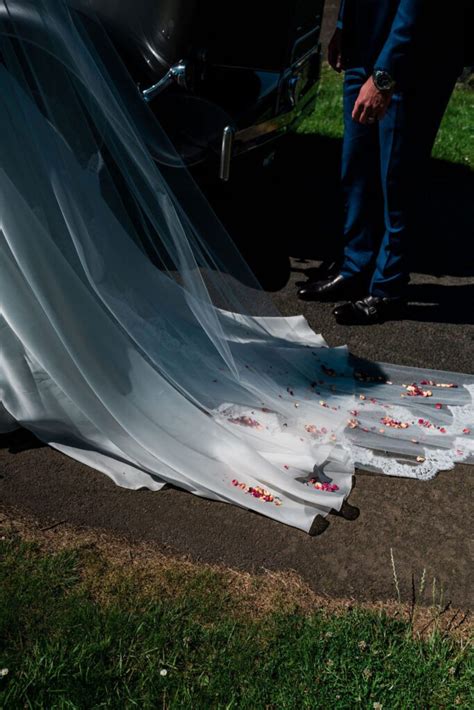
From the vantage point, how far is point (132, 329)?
10.5 ft

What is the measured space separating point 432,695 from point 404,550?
614mm

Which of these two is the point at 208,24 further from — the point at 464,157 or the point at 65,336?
the point at 464,157

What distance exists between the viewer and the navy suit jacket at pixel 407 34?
354 centimetres

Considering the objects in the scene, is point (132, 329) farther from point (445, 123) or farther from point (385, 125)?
point (445, 123)

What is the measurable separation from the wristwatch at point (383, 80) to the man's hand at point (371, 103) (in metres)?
0.02

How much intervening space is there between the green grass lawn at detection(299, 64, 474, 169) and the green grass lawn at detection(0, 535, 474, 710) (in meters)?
5.02

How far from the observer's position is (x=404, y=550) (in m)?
2.82

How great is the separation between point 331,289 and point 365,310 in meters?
0.26

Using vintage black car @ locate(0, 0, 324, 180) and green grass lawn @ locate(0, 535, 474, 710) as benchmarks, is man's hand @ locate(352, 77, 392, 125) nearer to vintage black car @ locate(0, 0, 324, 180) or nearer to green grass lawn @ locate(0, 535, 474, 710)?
vintage black car @ locate(0, 0, 324, 180)

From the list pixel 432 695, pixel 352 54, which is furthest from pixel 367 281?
pixel 432 695

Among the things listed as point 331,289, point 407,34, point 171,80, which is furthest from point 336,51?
point 331,289

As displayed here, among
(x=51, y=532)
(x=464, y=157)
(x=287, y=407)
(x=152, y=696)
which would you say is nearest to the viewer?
(x=152, y=696)

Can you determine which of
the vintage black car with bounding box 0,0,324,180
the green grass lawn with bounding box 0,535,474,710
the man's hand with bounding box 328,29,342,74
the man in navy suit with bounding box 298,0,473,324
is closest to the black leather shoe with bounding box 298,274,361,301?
the man in navy suit with bounding box 298,0,473,324

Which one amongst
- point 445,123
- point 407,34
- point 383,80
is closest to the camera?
point 407,34
